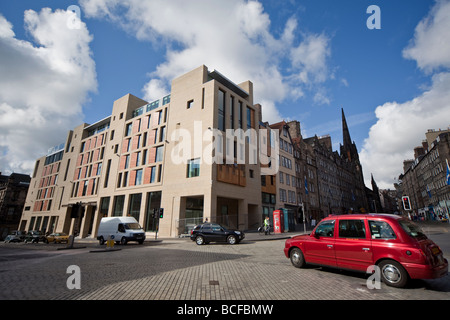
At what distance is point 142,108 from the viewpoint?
139ft

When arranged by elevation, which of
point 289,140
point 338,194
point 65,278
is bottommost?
point 65,278

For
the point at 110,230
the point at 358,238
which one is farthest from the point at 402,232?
the point at 110,230

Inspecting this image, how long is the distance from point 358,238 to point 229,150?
24.2 m

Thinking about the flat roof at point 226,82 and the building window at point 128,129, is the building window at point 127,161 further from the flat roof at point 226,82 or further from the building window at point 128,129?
the flat roof at point 226,82

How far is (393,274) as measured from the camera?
17.9 feet

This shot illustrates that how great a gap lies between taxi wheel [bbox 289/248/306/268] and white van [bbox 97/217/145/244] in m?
16.6

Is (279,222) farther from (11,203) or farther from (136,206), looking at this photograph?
(11,203)

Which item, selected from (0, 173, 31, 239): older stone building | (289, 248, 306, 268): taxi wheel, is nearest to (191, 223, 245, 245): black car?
(289, 248, 306, 268): taxi wheel

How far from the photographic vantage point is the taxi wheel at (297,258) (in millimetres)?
7531

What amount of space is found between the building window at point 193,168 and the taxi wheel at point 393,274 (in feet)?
76.5

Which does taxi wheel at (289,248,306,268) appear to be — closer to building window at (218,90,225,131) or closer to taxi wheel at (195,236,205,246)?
taxi wheel at (195,236,205,246)

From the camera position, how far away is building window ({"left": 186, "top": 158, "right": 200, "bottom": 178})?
2810cm

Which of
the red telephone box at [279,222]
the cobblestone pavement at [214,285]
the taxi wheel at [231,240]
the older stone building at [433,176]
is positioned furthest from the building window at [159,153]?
the older stone building at [433,176]
